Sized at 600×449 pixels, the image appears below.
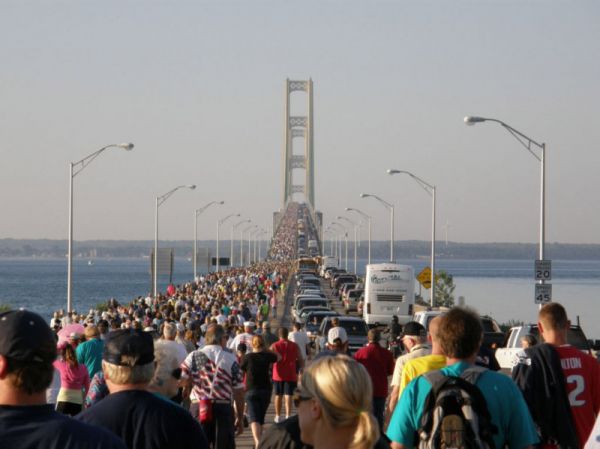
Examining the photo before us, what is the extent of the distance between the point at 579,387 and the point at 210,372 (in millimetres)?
4837

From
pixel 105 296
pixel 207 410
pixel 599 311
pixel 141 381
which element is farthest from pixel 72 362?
pixel 105 296

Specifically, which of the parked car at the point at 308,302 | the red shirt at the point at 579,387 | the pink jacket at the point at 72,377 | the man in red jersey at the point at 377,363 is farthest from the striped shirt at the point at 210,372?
the parked car at the point at 308,302

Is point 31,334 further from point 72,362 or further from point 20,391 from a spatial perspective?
point 72,362

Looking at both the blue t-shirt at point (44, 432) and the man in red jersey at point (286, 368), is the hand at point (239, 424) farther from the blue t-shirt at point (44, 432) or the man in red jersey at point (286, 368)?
the blue t-shirt at point (44, 432)

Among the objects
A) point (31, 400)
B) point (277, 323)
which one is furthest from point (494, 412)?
point (277, 323)

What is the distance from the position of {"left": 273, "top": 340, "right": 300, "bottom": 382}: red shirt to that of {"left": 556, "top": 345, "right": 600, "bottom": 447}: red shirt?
8.73 meters

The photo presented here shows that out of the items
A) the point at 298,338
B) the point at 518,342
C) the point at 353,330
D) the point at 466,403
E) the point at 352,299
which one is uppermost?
the point at 466,403

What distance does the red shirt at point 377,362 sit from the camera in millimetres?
14302

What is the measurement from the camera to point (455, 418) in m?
5.59

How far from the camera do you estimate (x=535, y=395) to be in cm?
773

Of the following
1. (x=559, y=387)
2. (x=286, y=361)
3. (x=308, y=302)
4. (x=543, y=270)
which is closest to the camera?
(x=559, y=387)

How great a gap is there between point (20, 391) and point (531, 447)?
8.87ft

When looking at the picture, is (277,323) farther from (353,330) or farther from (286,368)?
(286,368)

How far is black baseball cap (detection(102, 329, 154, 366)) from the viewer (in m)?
5.80
